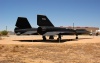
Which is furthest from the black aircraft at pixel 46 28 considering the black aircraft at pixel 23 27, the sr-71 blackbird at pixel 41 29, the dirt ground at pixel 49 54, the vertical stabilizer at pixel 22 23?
the dirt ground at pixel 49 54

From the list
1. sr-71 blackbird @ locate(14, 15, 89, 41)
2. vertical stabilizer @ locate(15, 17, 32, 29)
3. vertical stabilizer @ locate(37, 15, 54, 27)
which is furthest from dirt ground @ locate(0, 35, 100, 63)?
vertical stabilizer @ locate(15, 17, 32, 29)

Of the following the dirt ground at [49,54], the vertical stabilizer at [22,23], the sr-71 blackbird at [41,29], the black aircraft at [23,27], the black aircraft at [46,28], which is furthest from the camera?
the vertical stabilizer at [22,23]

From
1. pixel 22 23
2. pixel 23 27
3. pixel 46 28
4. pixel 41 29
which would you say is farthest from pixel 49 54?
pixel 22 23

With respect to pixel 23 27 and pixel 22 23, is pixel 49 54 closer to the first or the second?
pixel 23 27

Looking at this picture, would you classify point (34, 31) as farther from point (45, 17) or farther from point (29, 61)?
point (29, 61)

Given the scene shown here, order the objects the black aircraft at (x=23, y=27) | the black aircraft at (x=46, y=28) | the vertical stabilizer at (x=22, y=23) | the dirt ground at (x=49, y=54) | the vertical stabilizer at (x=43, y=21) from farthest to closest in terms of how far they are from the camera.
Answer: the vertical stabilizer at (x=22, y=23) < the black aircraft at (x=23, y=27) < the vertical stabilizer at (x=43, y=21) < the black aircraft at (x=46, y=28) < the dirt ground at (x=49, y=54)

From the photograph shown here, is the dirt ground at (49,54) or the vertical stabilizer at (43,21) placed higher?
the vertical stabilizer at (43,21)

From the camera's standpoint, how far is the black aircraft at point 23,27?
41062 millimetres

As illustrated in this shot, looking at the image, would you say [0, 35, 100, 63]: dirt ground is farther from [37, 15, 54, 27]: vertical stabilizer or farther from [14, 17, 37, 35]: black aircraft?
[14, 17, 37, 35]: black aircraft

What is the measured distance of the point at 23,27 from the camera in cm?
4256

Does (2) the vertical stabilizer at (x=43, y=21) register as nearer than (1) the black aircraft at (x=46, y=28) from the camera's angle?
No

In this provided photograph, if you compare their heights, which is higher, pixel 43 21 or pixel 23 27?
pixel 43 21

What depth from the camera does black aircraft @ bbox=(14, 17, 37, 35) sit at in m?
41.1

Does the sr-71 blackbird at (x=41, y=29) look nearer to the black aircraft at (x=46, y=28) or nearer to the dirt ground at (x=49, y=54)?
the black aircraft at (x=46, y=28)
